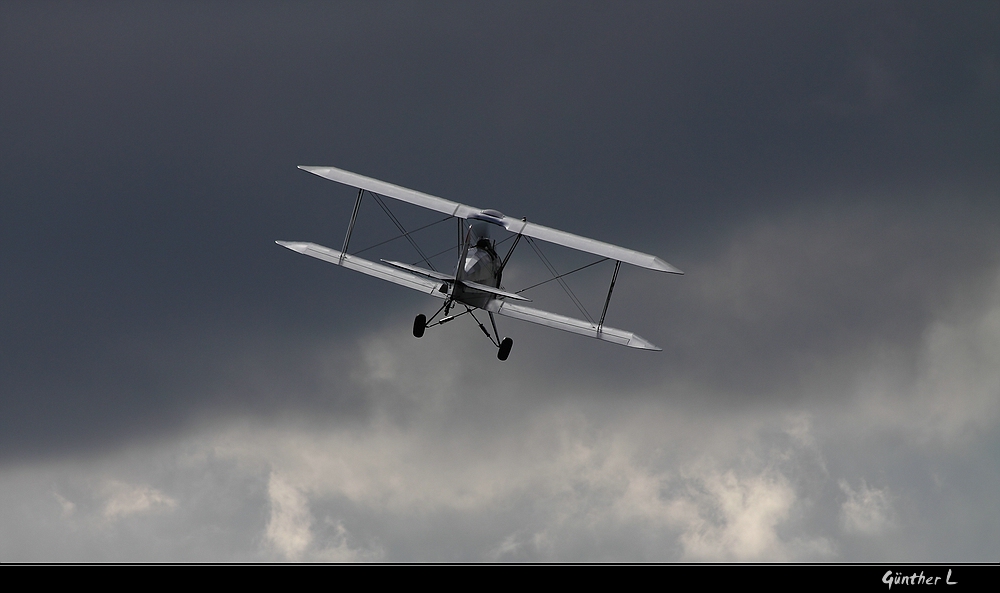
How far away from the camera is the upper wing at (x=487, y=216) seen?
57.4 meters

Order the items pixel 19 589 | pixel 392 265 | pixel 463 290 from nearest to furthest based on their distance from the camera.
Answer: pixel 19 589 < pixel 392 265 < pixel 463 290

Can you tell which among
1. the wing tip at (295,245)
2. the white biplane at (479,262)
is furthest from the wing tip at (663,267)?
the wing tip at (295,245)

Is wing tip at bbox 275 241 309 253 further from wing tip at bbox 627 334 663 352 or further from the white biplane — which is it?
wing tip at bbox 627 334 663 352

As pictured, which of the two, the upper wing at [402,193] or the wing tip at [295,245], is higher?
the upper wing at [402,193]

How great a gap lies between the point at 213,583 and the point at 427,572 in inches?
355

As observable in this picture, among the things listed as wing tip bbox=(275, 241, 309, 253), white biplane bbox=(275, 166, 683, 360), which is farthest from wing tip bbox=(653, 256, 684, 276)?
wing tip bbox=(275, 241, 309, 253)

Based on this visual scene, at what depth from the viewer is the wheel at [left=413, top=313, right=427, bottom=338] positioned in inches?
2179

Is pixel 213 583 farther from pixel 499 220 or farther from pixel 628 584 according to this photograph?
pixel 499 220

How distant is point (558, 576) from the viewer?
166 ft

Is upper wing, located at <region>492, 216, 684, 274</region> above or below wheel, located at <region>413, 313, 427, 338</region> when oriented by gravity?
above

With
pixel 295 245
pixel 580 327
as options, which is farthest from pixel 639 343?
pixel 295 245

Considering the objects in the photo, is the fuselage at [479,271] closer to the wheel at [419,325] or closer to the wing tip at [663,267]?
the wheel at [419,325]

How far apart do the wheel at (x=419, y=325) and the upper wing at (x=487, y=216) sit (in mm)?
5561

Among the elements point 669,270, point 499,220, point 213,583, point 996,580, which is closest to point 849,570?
point 996,580
